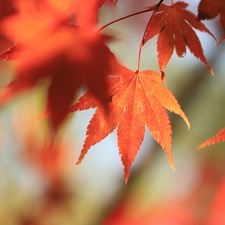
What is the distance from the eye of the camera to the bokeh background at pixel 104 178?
5.45 feet

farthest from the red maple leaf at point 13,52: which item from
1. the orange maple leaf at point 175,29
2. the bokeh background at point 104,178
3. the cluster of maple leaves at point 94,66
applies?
the bokeh background at point 104,178

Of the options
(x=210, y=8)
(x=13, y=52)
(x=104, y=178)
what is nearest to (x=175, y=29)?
(x=210, y=8)

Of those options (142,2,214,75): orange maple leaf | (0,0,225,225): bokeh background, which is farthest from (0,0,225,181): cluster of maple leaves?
(0,0,225,225): bokeh background

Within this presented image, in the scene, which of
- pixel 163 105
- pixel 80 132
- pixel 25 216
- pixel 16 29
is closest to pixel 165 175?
pixel 80 132

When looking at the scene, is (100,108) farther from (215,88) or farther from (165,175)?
(215,88)

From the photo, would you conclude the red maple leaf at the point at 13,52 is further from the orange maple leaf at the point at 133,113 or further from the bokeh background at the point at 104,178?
the bokeh background at the point at 104,178

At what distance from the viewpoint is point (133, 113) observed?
65 centimetres

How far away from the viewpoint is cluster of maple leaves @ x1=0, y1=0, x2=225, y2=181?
0.53 meters

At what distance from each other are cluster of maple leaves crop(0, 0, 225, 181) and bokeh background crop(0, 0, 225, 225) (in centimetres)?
97

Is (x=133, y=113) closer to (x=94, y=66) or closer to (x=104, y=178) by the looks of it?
(x=94, y=66)

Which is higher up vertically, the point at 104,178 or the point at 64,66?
the point at 64,66

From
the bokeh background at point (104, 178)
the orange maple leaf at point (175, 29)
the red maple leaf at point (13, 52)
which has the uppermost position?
the red maple leaf at point (13, 52)

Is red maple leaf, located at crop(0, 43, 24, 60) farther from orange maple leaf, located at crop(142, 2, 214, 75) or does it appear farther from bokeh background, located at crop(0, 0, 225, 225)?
bokeh background, located at crop(0, 0, 225, 225)

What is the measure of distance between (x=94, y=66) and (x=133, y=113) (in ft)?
0.53
